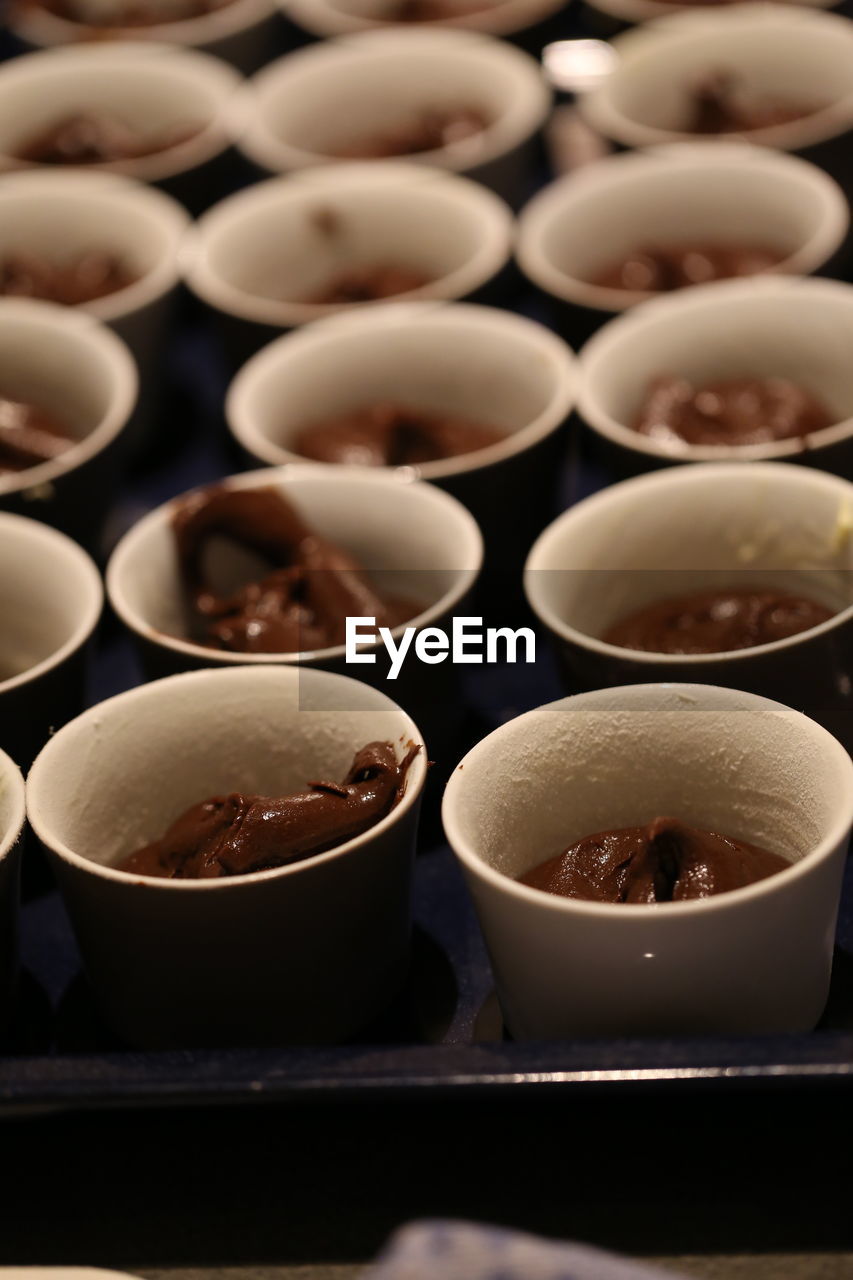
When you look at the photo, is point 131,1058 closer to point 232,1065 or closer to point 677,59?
point 232,1065

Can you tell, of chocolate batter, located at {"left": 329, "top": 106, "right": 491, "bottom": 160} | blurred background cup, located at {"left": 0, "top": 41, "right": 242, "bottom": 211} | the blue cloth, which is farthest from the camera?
blurred background cup, located at {"left": 0, "top": 41, "right": 242, "bottom": 211}

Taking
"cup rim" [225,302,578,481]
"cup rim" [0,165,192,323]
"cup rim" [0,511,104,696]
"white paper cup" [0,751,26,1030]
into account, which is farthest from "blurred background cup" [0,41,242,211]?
"white paper cup" [0,751,26,1030]

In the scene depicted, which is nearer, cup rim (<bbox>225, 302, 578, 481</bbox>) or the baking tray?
the baking tray

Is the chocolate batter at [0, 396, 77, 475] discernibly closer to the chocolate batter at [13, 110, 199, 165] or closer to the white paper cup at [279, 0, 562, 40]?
the chocolate batter at [13, 110, 199, 165]

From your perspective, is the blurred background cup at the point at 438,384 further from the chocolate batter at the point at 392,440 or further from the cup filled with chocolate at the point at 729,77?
→ the cup filled with chocolate at the point at 729,77

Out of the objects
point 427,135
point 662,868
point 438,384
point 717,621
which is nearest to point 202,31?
point 427,135

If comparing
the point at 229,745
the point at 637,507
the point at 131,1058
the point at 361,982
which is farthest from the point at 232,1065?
the point at 637,507

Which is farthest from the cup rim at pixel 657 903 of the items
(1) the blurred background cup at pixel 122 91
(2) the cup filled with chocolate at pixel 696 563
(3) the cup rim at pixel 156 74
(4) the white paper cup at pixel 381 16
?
(4) the white paper cup at pixel 381 16

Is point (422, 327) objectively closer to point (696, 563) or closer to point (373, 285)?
point (373, 285)
